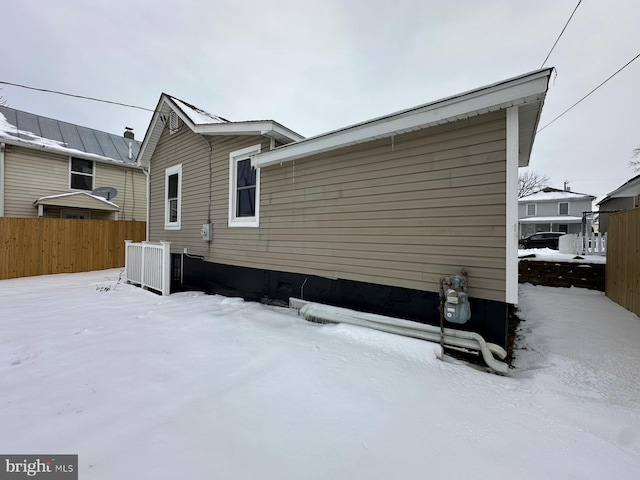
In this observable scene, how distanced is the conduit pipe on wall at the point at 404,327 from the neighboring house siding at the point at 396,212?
50 centimetres

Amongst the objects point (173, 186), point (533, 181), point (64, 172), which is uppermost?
point (533, 181)

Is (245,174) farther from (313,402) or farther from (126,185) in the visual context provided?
(126,185)

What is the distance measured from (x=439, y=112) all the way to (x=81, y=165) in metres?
15.2

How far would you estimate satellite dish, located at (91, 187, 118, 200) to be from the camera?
1168cm

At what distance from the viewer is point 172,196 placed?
8.16 metres

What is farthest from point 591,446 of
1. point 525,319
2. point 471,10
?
point 471,10

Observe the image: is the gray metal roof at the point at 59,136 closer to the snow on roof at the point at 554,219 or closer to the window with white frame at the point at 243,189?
the window with white frame at the point at 243,189

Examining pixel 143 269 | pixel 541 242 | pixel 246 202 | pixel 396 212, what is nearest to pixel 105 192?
pixel 143 269

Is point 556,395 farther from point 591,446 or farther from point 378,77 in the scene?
point 378,77

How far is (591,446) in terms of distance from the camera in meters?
1.75

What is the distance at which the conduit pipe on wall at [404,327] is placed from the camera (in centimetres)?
291

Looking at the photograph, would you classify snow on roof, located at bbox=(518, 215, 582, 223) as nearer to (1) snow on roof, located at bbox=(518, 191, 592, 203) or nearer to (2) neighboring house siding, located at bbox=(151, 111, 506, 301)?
(1) snow on roof, located at bbox=(518, 191, 592, 203)

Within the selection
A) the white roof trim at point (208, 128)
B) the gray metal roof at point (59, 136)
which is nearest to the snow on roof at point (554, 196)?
the white roof trim at point (208, 128)

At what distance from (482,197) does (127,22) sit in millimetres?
11215
